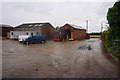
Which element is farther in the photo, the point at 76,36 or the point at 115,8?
the point at 76,36

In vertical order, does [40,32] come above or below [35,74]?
above

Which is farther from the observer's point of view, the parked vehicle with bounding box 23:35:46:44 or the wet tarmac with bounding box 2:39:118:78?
the parked vehicle with bounding box 23:35:46:44

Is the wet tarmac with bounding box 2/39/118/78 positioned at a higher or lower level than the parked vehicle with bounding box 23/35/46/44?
lower

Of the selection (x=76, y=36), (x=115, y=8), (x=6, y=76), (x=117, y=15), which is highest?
(x=115, y=8)

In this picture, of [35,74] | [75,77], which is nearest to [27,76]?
[35,74]

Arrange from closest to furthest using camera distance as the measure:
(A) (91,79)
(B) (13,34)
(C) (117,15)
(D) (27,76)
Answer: (A) (91,79), (D) (27,76), (C) (117,15), (B) (13,34)

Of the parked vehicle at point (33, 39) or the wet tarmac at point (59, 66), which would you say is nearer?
the wet tarmac at point (59, 66)

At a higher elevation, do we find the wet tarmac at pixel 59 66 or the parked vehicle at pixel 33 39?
the parked vehicle at pixel 33 39

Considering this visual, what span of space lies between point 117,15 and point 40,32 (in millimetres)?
22009

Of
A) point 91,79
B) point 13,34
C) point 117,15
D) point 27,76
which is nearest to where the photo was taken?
point 91,79

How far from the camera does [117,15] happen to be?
29.6 feet

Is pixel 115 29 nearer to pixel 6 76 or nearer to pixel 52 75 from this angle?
pixel 52 75

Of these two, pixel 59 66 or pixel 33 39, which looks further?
pixel 33 39

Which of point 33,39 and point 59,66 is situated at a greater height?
point 33,39
